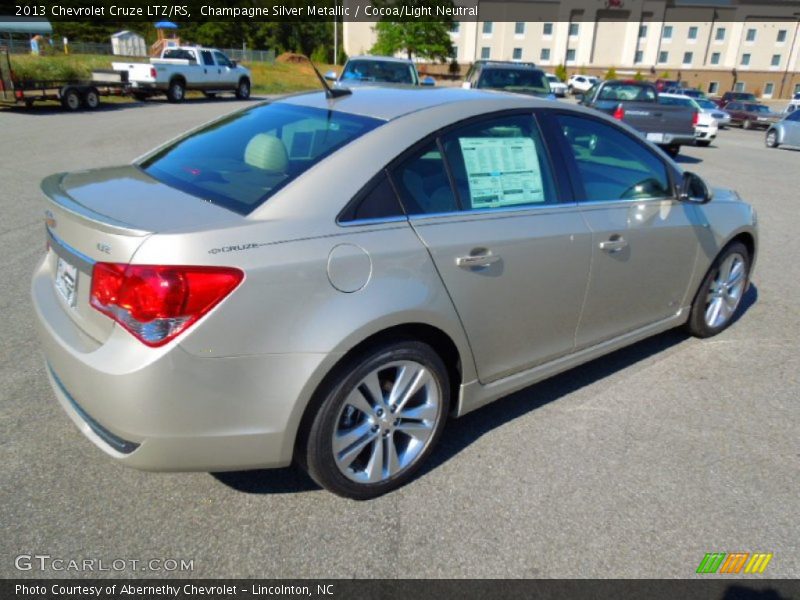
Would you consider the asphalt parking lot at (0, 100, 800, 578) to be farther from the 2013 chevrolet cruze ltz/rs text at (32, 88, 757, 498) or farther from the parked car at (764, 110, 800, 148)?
the parked car at (764, 110, 800, 148)

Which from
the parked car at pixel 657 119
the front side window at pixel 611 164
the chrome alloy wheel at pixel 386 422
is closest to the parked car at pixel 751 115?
the parked car at pixel 657 119

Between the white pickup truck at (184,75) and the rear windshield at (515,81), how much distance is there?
16489 mm

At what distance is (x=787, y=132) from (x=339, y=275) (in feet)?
75.2

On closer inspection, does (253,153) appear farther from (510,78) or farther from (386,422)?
(510,78)

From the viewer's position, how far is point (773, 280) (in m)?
6.11

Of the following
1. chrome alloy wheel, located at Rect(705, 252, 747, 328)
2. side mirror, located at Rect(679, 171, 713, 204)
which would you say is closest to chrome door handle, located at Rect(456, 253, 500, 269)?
side mirror, located at Rect(679, 171, 713, 204)

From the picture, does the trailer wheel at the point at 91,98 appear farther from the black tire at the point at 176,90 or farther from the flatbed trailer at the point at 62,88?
the black tire at the point at 176,90

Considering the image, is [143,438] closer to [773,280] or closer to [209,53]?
[773,280]

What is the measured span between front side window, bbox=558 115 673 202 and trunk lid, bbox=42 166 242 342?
1.98 m

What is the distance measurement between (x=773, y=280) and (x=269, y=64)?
182 feet

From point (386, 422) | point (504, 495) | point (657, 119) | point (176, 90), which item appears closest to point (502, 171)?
point (386, 422)

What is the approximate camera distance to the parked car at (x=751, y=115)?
2986 centimetres

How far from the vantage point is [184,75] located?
2745 centimetres

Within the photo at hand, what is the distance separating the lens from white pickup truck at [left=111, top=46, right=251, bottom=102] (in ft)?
82.7
